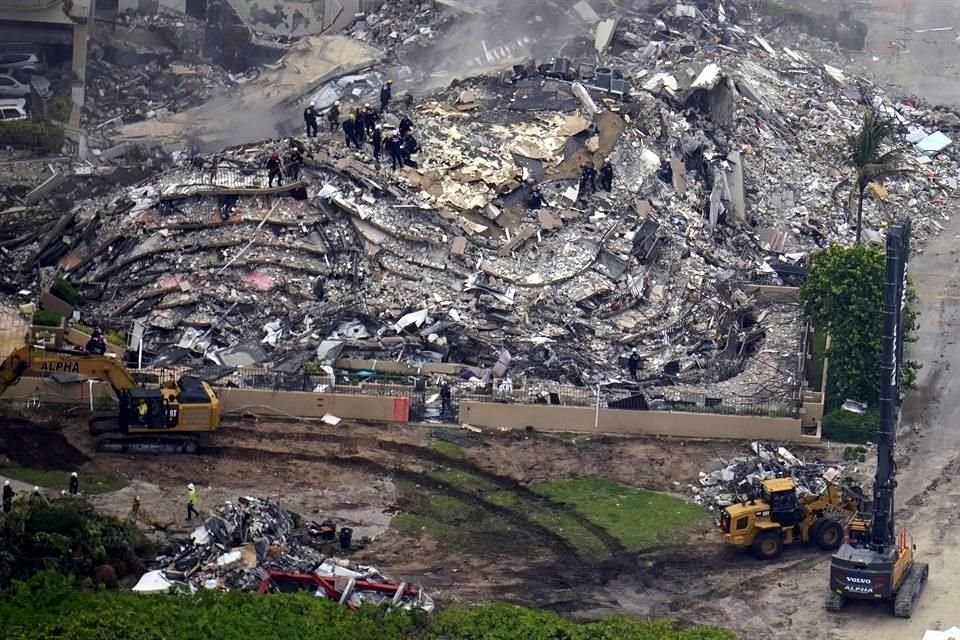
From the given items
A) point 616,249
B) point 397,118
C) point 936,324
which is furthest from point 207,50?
point 936,324

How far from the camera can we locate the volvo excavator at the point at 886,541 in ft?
171

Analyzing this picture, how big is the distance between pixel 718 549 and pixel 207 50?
33953 millimetres

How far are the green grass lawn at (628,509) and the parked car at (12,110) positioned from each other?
26.0m

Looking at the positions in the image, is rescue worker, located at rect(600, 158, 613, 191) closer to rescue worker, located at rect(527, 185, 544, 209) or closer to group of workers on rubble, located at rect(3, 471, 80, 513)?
rescue worker, located at rect(527, 185, 544, 209)

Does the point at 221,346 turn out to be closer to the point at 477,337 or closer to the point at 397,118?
the point at 477,337

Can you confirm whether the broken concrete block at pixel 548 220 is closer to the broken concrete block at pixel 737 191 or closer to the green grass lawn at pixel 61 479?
the broken concrete block at pixel 737 191

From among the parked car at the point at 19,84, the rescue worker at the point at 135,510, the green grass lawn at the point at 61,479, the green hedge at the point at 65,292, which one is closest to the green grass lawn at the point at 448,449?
the green grass lawn at the point at 61,479

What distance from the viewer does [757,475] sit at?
188 feet

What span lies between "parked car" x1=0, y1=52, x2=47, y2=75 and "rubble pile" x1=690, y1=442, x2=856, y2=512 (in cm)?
3046

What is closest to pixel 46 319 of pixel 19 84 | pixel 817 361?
pixel 19 84

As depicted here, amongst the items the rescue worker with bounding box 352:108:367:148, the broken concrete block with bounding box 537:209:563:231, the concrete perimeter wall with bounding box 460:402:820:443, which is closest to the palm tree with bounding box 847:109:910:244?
the broken concrete block with bounding box 537:209:563:231

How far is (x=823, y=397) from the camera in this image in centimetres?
6244

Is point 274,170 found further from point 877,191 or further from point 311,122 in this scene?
point 877,191

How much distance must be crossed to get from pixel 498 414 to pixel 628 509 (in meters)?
5.10
